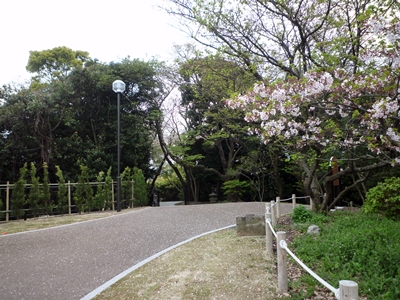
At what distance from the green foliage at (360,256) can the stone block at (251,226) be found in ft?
2.90

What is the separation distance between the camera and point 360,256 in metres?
4.44

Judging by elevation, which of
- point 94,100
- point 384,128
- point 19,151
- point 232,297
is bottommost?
point 232,297

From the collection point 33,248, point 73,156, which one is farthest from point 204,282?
point 73,156

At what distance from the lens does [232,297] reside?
3555 mm

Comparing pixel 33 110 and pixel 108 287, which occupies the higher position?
pixel 33 110


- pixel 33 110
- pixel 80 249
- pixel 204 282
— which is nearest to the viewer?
pixel 204 282

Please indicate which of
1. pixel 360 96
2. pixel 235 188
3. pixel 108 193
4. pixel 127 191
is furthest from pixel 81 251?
pixel 235 188

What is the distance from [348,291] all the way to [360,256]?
2896 mm

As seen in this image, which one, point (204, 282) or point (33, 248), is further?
point (33, 248)

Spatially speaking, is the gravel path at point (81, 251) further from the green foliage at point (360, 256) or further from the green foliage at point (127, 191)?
the green foliage at point (127, 191)

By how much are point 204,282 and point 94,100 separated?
16.0 m

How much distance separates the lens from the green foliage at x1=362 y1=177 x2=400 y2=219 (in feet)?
22.0

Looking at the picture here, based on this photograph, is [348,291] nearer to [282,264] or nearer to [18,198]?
[282,264]

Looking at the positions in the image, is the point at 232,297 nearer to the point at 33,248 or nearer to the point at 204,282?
the point at 204,282
